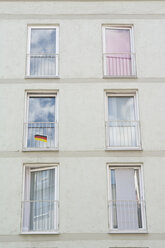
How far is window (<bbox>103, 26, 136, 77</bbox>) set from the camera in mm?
16764

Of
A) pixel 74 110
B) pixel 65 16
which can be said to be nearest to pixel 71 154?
pixel 74 110

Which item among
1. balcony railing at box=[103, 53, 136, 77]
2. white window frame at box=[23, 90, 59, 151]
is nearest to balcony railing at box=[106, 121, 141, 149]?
white window frame at box=[23, 90, 59, 151]

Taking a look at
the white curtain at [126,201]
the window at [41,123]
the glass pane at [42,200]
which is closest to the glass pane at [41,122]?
the window at [41,123]

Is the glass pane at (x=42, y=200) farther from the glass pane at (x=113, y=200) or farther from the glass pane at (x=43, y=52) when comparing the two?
the glass pane at (x=43, y=52)

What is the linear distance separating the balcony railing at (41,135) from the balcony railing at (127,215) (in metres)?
3.27

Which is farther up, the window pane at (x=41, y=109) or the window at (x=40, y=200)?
the window pane at (x=41, y=109)

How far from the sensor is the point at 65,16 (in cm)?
1736

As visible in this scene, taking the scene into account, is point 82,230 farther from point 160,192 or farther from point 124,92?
point 124,92

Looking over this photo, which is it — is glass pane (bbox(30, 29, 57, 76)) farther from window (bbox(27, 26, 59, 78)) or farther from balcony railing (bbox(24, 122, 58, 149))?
balcony railing (bbox(24, 122, 58, 149))

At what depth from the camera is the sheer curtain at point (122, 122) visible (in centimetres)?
1579

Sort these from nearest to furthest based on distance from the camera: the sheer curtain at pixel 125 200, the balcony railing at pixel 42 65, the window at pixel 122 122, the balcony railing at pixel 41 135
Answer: the sheer curtain at pixel 125 200 < the balcony railing at pixel 41 135 < the window at pixel 122 122 < the balcony railing at pixel 42 65

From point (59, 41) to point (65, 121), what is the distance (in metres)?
3.71

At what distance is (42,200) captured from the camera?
48.4 feet

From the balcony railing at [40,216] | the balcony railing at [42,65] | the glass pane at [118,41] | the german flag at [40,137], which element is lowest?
the balcony railing at [40,216]
